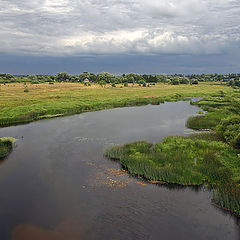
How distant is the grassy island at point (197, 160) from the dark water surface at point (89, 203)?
0.91 meters

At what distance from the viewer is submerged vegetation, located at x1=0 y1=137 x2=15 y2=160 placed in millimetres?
22994

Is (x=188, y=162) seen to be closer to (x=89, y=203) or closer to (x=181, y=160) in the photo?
(x=181, y=160)

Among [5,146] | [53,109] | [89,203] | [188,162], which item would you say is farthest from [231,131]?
[53,109]

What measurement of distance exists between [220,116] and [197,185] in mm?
22454

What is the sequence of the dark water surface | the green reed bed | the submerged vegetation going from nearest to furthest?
1. the dark water surface
2. the submerged vegetation
3. the green reed bed

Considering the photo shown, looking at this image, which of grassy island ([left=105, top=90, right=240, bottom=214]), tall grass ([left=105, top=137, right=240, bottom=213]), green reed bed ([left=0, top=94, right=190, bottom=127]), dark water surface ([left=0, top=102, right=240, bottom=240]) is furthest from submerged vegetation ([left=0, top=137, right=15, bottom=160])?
grassy island ([left=105, top=90, right=240, bottom=214])

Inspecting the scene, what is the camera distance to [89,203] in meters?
→ 15.8

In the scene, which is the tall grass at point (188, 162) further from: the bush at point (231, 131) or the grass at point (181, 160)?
the bush at point (231, 131)

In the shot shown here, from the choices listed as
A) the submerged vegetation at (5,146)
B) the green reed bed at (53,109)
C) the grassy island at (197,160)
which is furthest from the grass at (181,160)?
the green reed bed at (53,109)

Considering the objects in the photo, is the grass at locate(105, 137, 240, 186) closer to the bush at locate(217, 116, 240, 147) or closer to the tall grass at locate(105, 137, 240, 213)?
the tall grass at locate(105, 137, 240, 213)

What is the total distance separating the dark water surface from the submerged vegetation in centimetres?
69

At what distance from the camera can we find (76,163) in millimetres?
21453

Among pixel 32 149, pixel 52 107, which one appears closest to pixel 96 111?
pixel 52 107

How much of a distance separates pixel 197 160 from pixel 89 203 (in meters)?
10.3
